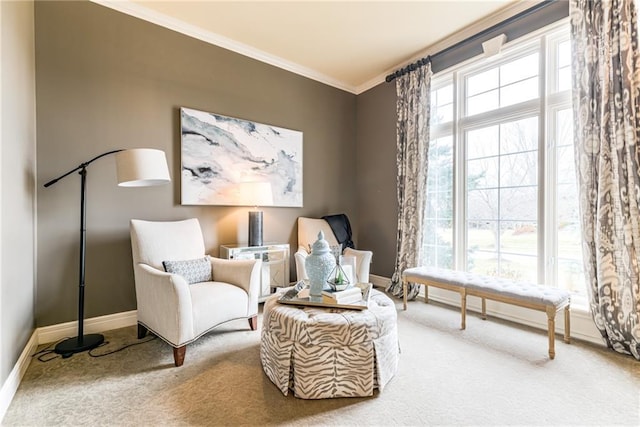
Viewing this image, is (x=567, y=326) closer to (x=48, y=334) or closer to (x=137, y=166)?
(x=137, y=166)

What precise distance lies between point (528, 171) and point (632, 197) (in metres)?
0.84

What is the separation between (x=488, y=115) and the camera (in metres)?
3.13

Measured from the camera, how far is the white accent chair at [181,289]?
2010mm

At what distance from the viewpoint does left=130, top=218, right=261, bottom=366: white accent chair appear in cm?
201

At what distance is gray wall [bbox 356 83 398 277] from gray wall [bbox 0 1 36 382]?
3.58 meters

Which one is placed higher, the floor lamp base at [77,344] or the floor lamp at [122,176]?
the floor lamp at [122,176]

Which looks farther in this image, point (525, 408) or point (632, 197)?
point (632, 197)

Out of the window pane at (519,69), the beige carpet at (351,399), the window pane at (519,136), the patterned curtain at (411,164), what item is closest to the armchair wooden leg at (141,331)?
the beige carpet at (351,399)

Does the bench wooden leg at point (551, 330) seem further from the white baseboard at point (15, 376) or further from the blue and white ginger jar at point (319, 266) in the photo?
the white baseboard at point (15, 376)

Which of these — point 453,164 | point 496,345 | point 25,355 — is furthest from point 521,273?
point 25,355

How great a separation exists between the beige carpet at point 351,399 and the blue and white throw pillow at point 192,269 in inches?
20.1

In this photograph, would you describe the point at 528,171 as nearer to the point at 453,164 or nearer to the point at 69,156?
the point at 453,164

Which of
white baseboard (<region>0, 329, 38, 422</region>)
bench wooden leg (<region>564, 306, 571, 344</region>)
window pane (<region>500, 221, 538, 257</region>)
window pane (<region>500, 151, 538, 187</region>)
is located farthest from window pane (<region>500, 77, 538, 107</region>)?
white baseboard (<region>0, 329, 38, 422</region>)

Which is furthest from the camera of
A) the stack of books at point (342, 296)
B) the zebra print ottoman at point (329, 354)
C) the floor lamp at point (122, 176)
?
the floor lamp at point (122, 176)
